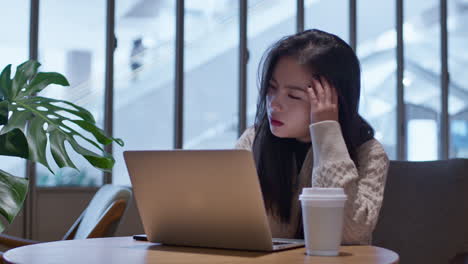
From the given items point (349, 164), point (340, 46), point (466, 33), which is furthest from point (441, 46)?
point (349, 164)

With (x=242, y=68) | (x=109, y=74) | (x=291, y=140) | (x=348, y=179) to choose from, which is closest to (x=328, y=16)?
(x=242, y=68)

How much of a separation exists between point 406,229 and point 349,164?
62 cm

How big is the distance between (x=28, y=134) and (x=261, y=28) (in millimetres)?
2403

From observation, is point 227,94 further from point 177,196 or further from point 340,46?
point 177,196

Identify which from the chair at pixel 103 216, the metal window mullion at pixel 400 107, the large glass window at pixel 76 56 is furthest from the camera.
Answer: the metal window mullion at pixel 400 107

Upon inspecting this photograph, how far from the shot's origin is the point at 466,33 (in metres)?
5.06

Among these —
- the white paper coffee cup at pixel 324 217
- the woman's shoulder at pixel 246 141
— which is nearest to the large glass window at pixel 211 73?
the woman's shoulder at pixel 246 141

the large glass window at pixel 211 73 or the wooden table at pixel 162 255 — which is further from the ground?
the large glass window at pixel 211 73

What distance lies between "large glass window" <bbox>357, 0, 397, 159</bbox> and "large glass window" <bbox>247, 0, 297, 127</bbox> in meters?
0.53

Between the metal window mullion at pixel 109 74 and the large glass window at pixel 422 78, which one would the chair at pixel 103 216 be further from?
the large glass window at pixel 422 78

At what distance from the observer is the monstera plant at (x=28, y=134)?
212cm

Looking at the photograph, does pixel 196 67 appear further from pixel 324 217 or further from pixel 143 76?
pixel 324 217

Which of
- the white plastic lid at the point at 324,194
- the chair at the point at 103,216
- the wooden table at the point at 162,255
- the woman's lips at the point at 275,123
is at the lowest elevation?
the chair at the point at 103,216

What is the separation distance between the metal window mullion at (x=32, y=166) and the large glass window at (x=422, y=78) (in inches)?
99.5
